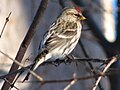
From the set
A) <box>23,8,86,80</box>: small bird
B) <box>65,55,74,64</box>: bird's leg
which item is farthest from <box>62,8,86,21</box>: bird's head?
<box>65,55,74,64</box>: bird's leg

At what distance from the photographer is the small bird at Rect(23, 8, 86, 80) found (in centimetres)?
418

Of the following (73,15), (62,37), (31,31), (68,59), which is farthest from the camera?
(73,15)

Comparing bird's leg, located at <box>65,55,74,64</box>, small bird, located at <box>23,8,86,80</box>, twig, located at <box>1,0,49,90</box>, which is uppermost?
twig, located at <box>1,0,49,90</box>

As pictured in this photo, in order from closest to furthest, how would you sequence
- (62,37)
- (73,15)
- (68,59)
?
(68,59) < (62,37) < (73,15)

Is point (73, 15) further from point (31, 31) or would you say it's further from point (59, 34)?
point (31, 31)

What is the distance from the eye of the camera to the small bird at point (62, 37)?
4.18 metres

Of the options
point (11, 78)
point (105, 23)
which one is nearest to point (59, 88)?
point (105, 23)

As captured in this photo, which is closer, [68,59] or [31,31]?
[31,31]

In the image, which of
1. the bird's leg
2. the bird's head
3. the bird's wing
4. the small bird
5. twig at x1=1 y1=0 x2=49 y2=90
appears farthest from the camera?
the bird's head

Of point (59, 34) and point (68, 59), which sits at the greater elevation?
point (59, 34)

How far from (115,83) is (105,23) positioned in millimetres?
2084

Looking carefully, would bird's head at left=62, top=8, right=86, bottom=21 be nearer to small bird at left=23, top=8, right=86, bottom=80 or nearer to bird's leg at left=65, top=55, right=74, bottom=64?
small bird at left=23, top=8, right=86, bottom=80

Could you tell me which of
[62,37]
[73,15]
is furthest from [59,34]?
[73,15]

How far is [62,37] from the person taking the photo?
4.44 metres
